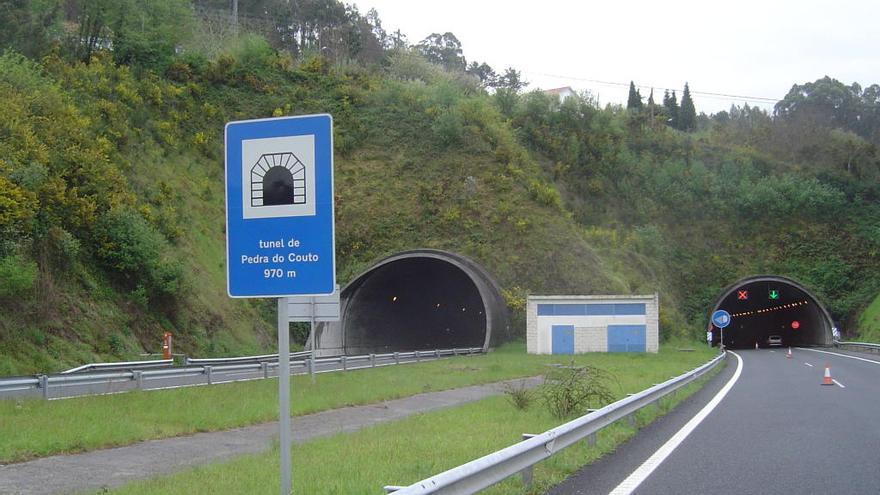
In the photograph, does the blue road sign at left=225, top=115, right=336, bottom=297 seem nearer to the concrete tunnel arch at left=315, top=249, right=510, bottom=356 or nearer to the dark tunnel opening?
the concrete tunnel arch at left=315, top=249, right=510, bottom=356

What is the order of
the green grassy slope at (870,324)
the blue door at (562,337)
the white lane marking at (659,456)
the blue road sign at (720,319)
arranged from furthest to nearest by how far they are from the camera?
the green grassy slope at (870,324), the blue door at (562,337), the blue road sign at (720,319), the white lane marking at (659,456)

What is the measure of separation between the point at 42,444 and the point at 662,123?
75181 millimetres

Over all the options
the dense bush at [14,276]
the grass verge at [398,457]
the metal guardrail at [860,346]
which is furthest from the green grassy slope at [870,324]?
the dense bush at [14,276]

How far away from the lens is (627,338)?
1740 inches

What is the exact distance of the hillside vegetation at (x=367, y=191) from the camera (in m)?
32.2

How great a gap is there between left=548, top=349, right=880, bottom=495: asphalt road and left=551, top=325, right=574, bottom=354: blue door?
2357 cm

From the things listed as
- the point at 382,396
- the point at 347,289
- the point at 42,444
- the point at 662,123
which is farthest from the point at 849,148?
the point at 42,444

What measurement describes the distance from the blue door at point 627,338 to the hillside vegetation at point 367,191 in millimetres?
6835

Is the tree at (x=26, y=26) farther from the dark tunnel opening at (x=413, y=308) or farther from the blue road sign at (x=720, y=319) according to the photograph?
the blue road sign at (x=720, y=319)

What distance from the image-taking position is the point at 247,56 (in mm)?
66438

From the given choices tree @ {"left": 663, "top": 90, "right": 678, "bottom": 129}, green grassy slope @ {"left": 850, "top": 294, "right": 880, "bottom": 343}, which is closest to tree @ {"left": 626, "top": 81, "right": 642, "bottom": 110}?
tree @ {"left": 663, "top": 90, "right": 678, "bottom": 129}

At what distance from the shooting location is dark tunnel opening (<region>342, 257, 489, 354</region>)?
4753 centimetres

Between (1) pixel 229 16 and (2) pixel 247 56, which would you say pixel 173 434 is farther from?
(1) pixel 229 16

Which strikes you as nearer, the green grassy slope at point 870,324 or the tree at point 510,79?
the green grassy slope at point 870,324
